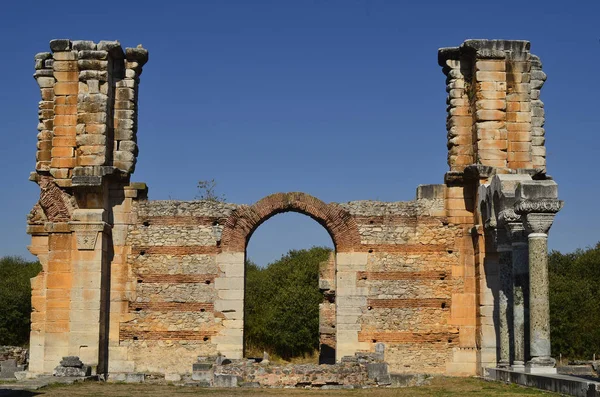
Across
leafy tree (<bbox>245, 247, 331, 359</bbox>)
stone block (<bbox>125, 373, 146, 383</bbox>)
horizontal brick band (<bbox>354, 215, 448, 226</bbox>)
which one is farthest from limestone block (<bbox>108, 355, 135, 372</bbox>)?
leafy tree (<bbox>245, 247, 331, 359</bbox>)

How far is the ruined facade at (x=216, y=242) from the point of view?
21109mm

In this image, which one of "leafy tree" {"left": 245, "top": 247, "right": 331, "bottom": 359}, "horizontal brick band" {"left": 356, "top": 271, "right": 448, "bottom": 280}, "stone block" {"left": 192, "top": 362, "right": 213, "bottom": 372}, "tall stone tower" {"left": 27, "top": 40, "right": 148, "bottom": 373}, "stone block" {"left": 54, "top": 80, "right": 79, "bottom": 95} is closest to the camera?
"stone block" {"left": 192, "top": 362, "right": 213, "bottom": 372}

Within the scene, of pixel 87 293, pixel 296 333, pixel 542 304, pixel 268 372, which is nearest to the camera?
pixel 542 304

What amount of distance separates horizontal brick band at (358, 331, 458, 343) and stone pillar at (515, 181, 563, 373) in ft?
13.0

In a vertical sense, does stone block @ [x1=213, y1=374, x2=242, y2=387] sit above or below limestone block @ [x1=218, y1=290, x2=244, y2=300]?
below

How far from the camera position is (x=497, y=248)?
20094 millimetres

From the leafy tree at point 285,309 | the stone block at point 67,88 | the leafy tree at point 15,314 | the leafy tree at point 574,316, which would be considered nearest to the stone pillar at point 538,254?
the stone block at point 67,88

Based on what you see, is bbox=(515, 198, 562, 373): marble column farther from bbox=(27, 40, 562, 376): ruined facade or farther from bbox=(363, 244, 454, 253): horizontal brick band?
bbox=(363, 244, 454, 253): horizontal brick band

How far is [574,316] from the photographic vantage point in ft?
133

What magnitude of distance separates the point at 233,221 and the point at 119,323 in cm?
364

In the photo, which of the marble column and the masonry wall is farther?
the masonry wall

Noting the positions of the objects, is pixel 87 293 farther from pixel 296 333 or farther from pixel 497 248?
pixel 296 333

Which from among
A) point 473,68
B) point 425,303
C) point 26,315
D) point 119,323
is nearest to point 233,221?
point 119,323

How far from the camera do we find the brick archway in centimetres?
2175
